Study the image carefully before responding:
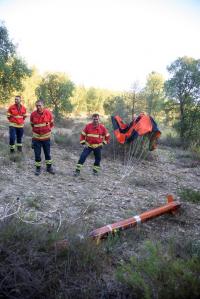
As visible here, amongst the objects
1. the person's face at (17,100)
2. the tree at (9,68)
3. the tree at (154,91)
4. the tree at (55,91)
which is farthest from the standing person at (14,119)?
the tree at (55,91)

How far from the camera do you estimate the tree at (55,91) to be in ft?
75.8

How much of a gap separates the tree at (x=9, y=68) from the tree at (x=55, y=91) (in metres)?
6.38

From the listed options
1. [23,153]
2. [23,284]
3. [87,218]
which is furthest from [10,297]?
[23,153]

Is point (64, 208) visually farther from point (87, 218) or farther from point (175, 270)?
point (175, 270)

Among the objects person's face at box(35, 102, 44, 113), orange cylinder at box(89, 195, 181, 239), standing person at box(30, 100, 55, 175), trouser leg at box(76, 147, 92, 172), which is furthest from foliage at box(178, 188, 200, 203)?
person's face at box(35, 102, 44, 113)

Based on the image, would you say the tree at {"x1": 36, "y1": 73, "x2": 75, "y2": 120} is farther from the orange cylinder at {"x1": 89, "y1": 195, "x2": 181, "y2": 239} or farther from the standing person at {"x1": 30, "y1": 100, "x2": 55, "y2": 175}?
the orange cylinder at {"x1": 89, "y1": 195, "x2": 181, "y2": 239}

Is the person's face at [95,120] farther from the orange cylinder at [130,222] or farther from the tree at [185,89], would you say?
the tree at [185,89]

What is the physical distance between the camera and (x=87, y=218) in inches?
198

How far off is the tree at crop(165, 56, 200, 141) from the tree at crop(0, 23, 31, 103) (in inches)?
350

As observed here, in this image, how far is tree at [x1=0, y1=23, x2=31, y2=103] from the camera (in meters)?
15.1

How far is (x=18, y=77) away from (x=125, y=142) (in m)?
9.41

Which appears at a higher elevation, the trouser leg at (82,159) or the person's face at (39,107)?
the person's face at (39,107)

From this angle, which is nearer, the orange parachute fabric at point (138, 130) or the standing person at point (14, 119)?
the standing person at point (14, 119)

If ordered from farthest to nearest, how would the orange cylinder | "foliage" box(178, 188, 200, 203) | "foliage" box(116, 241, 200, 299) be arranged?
"foliage" box(178, 188, 200, 203), the orange cylinder, "foliage" box(116, 241, 200, 299)
